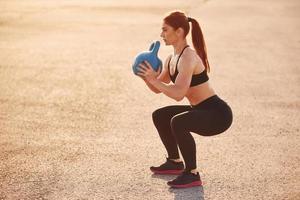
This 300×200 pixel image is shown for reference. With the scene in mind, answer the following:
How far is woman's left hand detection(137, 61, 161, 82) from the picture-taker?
458cm

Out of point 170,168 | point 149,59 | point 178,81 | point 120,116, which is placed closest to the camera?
point 178,81

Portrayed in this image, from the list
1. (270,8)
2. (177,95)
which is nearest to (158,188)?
(177,95)

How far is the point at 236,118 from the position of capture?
7.21m

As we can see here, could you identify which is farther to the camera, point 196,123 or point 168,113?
point 168,113

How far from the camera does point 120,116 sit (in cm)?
725

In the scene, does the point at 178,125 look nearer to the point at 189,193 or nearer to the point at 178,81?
the point at 178,81

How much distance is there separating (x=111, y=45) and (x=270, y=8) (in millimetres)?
10181

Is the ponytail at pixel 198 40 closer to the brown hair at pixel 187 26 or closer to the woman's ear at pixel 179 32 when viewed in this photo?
the brown hair at pixel 187 26

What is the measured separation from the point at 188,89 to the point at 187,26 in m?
0.57

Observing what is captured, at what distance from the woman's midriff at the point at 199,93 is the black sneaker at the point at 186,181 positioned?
2.23ft

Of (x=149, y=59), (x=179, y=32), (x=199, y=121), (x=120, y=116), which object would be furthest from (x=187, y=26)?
(x=120, y=116)

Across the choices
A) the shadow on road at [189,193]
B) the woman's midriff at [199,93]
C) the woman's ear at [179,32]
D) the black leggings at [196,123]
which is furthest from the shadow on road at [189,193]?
the woman's ear at [179,32]

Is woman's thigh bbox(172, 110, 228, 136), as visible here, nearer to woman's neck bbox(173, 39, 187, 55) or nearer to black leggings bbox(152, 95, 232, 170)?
black leggings bbox(152, 95, 232, 170)

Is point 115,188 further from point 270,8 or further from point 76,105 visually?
point 270,8
